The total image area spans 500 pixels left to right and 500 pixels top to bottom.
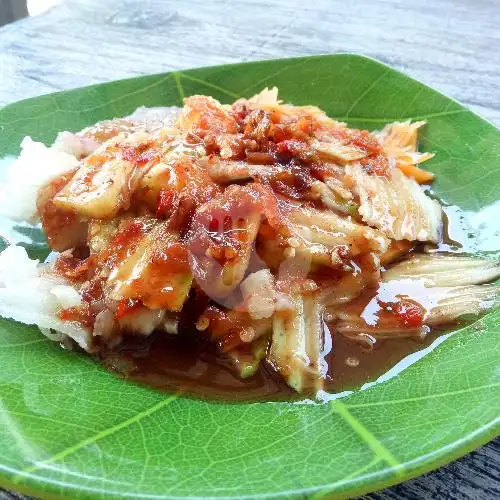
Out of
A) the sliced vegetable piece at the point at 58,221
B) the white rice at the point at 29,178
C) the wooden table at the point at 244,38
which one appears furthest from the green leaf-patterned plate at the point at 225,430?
the wooden table at the point at 244,38

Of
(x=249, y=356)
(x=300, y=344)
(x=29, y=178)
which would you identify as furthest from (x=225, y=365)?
(x=29, y=178)

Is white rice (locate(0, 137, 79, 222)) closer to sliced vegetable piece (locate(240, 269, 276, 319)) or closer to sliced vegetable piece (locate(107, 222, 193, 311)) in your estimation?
sliced vegetable piece (locate(107, 222, 193, 311))

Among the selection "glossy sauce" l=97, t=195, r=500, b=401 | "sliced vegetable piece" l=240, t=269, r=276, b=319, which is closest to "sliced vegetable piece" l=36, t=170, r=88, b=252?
"glossy sauce" l=97, t=195, r=500, b=401

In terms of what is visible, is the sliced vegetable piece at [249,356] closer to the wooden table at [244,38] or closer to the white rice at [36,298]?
the white rice at [36,298]

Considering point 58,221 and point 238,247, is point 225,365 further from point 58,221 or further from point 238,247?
point 58,221

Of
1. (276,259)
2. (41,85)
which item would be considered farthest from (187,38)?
(276,259)

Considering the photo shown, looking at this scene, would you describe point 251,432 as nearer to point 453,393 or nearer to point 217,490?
point 217,490
